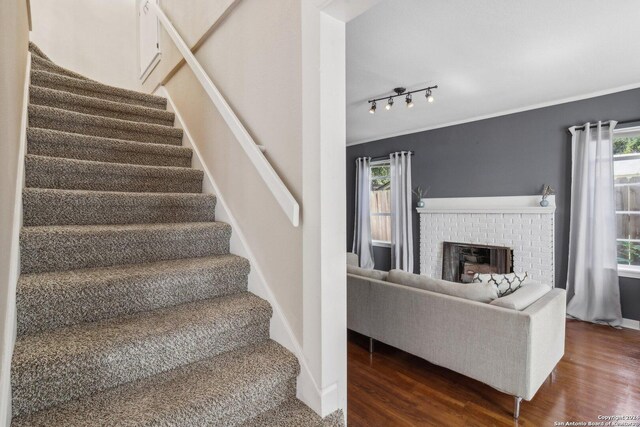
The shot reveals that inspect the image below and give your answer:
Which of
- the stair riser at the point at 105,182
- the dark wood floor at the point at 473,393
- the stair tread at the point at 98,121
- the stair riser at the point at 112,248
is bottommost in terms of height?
the dark wood floor at the point at 473,393

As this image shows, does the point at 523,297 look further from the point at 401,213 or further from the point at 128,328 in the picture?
the point at 401,213

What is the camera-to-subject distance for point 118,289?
1351 millimetres

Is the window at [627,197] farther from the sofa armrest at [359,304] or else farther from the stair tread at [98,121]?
the stair tread at [98,121]

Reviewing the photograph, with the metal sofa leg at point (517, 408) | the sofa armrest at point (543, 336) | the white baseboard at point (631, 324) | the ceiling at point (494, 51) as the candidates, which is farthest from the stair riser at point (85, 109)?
the white baseboard at point (631, 324)

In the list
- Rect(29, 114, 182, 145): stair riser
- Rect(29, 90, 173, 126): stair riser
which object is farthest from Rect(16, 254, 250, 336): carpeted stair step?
Rect(29, 90, 173, 126): stair riser

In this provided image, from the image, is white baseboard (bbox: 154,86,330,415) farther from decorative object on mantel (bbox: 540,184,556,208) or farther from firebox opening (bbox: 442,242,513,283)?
decorative object on mantel (bbox: 540,184,556,208)

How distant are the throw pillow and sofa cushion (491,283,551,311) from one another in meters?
0.05

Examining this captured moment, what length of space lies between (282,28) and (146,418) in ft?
5.23

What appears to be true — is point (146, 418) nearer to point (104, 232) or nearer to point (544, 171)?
point (104, 232)

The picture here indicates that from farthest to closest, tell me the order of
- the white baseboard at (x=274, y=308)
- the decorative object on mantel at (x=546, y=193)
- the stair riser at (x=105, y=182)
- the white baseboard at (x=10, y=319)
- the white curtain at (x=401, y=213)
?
the white curtain at (x=401, y=213) < the decorative object on mantel at (x=546, y=193) < the stair riser at (x=105, y=182) < the white baseboard at (x=274, y=308) < the white baseboard at (x=10, y=319)

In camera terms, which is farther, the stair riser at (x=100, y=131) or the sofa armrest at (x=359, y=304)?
the sofa armrest at (x=359, y=304)

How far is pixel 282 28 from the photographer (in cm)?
146

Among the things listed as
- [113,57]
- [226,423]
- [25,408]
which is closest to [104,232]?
[25,408]

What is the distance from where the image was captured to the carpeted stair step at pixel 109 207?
155 centimetres
